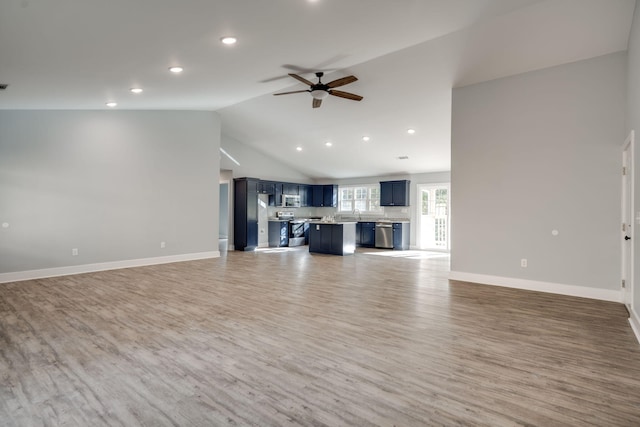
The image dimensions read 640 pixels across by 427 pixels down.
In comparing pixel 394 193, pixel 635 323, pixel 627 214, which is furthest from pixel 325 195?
pixel 635 323

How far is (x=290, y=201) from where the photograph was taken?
11.2m

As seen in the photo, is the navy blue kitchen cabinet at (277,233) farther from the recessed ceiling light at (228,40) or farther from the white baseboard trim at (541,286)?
the recessed ceiling light at (228,40)

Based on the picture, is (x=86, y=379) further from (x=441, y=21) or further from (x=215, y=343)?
(x=441, y=21)

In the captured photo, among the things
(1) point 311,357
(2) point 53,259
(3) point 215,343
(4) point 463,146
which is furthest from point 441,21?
(2) point 53,259

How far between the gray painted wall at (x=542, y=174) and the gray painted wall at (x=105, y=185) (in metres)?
5.24

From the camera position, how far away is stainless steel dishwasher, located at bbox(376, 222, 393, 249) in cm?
1024

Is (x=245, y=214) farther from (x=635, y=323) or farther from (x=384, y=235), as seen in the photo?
(x=635, y=323)

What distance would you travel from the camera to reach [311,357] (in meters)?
2.62

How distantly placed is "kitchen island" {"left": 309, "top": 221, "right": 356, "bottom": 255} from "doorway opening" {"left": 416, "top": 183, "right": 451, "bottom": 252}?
2.41m

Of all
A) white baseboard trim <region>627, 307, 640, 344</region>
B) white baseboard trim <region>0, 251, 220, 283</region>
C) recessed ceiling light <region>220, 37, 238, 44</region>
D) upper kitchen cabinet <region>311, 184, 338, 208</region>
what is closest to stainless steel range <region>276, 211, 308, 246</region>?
upper kitchen cabinet <region>311, 184, 338, 208</region>

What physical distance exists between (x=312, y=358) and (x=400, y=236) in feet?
25.8

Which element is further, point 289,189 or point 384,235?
point 289,189

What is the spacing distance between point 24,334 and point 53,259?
124 inches

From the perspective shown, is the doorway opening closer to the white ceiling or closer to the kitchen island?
the kitchen island
